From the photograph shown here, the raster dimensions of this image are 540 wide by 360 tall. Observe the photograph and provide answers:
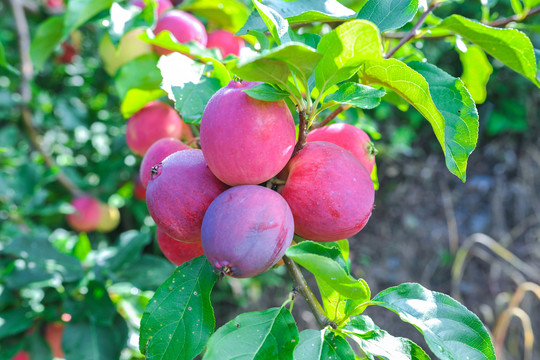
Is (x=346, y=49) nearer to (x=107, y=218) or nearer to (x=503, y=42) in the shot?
(x=503, y=42)

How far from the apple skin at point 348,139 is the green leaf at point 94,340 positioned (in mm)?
624

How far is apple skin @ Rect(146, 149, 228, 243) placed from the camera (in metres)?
0.47

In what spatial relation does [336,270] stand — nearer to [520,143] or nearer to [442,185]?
[442,185]

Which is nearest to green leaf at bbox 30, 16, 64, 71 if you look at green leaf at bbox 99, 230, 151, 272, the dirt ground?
green leaf at bbox 99, 230, 151, 272

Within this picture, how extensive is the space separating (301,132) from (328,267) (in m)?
0.15

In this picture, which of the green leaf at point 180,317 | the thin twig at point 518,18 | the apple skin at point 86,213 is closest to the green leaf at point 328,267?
the green leaf at point 180,317

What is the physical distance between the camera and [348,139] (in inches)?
21.5

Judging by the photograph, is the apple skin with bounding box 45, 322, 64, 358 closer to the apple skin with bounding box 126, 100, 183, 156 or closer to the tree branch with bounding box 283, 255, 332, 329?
the apple skin with bounding box 126, 100, 183, 156

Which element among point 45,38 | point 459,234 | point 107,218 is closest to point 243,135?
point 45,38

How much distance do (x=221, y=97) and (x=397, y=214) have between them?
2.13m

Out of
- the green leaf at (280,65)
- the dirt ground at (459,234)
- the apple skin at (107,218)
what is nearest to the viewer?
the green leaf at (280,65)

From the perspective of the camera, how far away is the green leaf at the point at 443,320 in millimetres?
484

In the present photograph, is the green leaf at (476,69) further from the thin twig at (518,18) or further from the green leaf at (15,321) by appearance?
the green leaf at (15,321)

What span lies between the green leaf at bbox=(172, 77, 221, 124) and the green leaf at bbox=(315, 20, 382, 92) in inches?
7.1
